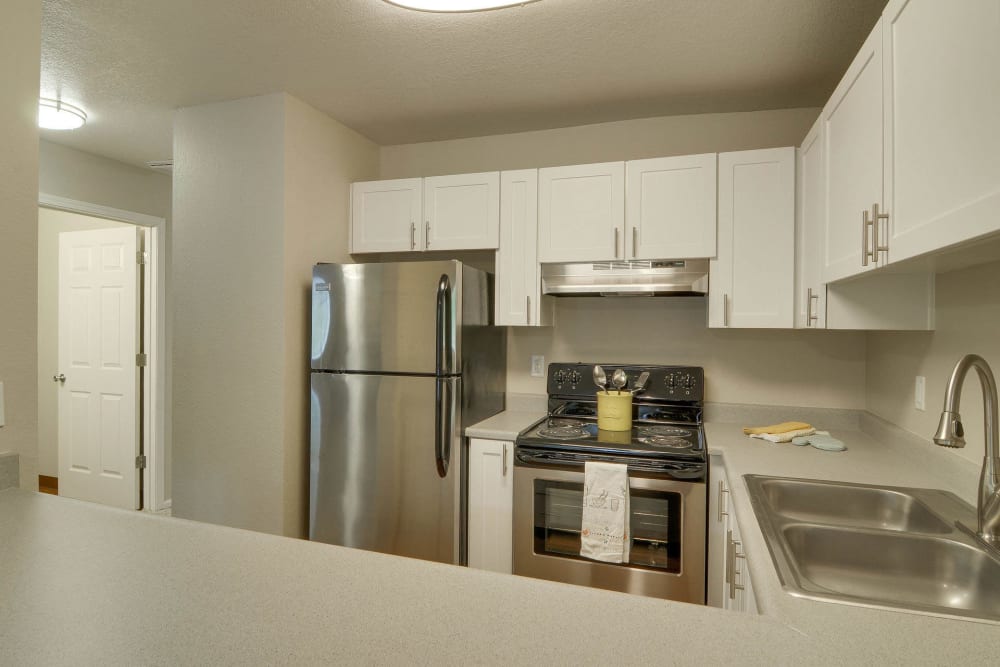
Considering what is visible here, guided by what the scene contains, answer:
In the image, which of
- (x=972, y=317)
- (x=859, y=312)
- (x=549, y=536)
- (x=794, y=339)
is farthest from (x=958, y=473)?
(x=549, y=536)

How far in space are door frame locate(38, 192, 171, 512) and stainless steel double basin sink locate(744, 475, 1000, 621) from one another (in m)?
3.86

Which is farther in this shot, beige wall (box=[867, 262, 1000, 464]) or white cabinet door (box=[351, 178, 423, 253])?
white cabinet door (box=[351, 178, 423, 253])

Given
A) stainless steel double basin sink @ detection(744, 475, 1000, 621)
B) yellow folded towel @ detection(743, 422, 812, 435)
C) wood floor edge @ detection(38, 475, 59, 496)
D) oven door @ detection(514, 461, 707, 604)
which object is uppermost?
yellow folded towel @ detection(743, 422, 812, 435)

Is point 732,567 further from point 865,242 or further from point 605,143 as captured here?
point 605,143

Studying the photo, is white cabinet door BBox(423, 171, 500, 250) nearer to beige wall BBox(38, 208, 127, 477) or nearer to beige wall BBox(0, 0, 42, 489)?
beige wall BBox(0, 0, 42, 489)

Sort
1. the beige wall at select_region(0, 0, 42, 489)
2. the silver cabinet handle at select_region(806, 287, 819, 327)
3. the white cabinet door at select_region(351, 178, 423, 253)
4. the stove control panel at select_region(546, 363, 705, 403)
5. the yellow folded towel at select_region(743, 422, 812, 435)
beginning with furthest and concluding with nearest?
the white cabinet door at select_region(351, 178, 423, 253) → the stove control panel at select_region(546, 363, 705, 403) → the yellow folded towel at select_region(743, 422, 812, 435) → the silver cabinet handle at select_region(806, 287, 819, 327) → the beige wall at select_region(0, 0, 42, 489)

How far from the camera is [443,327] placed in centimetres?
249

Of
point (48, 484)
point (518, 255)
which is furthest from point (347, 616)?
point (48, 484)

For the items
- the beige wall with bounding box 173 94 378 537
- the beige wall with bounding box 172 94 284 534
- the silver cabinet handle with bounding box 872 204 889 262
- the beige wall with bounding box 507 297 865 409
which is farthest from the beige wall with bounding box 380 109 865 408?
the silver cabinet handle with bounding box 872 204 889 262

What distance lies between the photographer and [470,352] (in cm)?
264

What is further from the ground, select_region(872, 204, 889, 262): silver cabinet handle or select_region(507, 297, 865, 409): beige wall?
select_region(872, 204, 889, 262): silver cabinet handle

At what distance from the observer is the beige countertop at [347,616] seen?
0.71m

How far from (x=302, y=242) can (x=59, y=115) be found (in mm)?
1397

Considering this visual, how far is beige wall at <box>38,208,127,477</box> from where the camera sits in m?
4.72
